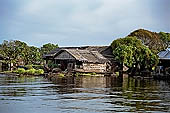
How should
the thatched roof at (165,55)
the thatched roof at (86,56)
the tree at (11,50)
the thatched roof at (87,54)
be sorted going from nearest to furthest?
the thatched roof at (165,55)
the thatched roof at (86,56)
the thatched roof at (87,54)
the tree at (11,50)

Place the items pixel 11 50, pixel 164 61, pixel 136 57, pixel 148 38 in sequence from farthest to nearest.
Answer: pixel 148 38, pixel 11 50, pixel 136 57, pixel 164 61

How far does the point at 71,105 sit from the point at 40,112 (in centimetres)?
218

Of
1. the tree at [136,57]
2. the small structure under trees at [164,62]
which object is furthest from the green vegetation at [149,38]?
the small structure under trees at [164,62]

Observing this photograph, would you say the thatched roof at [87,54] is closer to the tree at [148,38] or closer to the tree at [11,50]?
the tree at [11,50]

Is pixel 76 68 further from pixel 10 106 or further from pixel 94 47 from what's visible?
pixel 10 106

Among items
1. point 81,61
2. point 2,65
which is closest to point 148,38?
point 81,61

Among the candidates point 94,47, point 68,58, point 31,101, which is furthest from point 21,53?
point 31,101

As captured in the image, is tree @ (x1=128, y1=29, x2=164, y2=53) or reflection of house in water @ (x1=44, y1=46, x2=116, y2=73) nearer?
reflection of house in water @ (x1=44, y1=46, x2=116, y2=73)

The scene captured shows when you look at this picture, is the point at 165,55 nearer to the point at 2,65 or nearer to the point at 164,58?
the point at 164,58

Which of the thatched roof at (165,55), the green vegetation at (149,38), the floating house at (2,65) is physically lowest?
the floating house at (2,65)

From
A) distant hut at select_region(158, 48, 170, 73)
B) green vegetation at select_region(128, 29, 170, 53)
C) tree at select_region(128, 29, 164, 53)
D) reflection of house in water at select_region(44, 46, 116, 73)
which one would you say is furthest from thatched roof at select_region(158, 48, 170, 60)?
tree at select_region(128, 29, 164, 53)

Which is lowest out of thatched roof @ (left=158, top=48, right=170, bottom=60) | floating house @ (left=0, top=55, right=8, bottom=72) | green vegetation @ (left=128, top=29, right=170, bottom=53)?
floating house @ (left=0, top=55, right=8, bottom=72)

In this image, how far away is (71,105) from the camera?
42.1ft

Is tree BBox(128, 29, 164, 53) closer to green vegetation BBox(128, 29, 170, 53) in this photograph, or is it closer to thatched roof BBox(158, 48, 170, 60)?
green vegetation BBox(128, 29, 170, 53)
